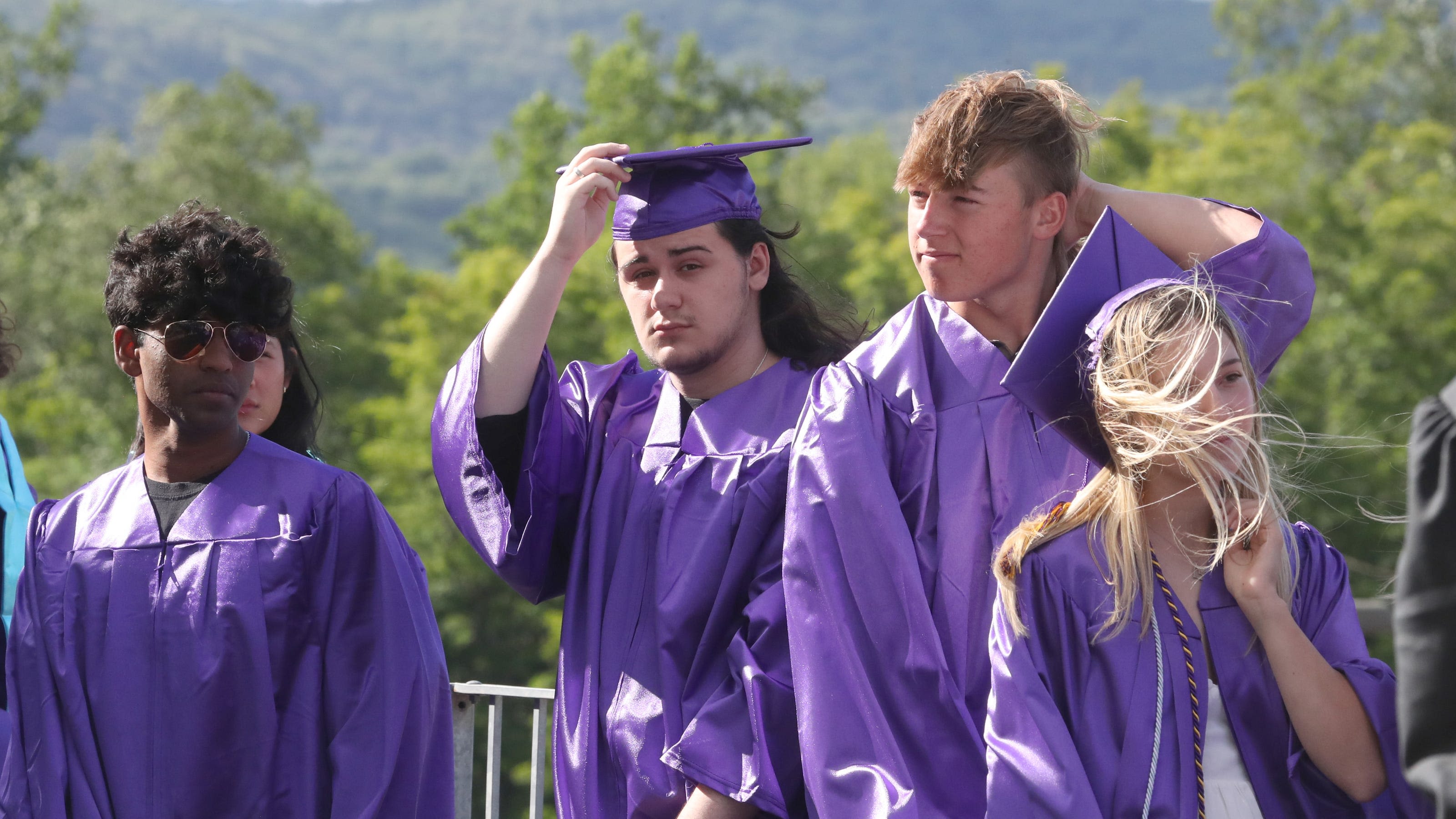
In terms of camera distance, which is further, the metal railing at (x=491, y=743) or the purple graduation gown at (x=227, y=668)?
the metal railing at (x=491, y=743)

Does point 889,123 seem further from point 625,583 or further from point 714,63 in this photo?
point 625,583

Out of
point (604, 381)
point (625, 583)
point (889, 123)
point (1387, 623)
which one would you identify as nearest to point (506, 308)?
point (604, 381)

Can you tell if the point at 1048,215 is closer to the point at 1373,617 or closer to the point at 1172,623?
the point at 1172,623

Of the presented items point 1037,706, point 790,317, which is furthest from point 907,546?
point 790,317

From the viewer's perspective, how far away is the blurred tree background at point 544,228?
1972 centimetres

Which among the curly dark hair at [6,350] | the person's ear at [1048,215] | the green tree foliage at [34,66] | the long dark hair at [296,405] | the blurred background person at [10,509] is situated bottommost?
the blurred background person at [10,509]

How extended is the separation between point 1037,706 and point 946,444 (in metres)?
0.55

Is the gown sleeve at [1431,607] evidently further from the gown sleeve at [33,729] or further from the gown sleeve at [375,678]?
the gown sleeve at [33,729]

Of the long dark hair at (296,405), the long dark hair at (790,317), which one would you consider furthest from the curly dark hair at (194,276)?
the long dark hair at (790,317)

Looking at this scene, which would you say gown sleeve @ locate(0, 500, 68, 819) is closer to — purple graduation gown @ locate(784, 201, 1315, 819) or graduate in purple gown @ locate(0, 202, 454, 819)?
graduate in purple gown @ locate(0, 202, 454, 819)

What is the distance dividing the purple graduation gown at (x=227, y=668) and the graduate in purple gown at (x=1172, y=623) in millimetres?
1084

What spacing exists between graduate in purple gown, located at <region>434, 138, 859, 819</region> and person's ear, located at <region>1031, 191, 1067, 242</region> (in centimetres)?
54

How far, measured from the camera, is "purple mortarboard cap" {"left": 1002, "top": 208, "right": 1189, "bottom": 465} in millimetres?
2416

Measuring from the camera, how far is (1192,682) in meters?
2.23
